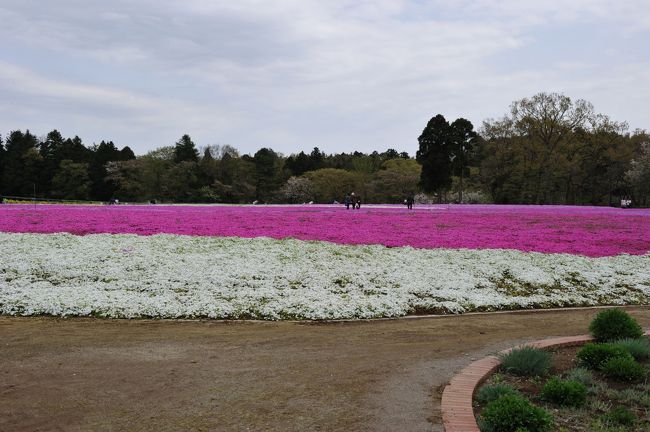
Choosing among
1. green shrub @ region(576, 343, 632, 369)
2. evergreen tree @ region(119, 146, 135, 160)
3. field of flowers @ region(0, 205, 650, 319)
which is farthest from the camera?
evergreen tree @ region(119, 146, 135, 160)

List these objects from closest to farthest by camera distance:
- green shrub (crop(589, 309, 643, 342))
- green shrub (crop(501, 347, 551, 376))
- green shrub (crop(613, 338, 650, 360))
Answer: green shrub (crop(501, 347, 551, 376)) → green shrub (crop(613, 338, 650, 360)) → green shrub (crop(589, 309, 643, 342))

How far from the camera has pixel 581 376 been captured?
590 centimetres

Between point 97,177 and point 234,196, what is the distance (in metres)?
23.9

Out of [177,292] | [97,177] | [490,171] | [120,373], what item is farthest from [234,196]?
[120,373]

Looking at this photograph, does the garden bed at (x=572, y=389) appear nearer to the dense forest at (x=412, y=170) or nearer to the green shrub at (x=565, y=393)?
the green shrub at (x=565, y=393)

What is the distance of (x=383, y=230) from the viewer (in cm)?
2184

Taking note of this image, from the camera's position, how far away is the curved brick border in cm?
472

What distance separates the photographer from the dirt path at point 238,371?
5.21 metres

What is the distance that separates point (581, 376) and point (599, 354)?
26.1 inches

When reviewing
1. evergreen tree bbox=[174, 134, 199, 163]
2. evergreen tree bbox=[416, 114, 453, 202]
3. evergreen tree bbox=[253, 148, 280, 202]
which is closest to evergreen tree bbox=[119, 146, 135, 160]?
evergreen tree bbox=[174, 134, 199, 163]

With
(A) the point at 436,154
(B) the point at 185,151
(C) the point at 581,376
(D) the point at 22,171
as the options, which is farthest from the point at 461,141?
(D) the point at 22,171

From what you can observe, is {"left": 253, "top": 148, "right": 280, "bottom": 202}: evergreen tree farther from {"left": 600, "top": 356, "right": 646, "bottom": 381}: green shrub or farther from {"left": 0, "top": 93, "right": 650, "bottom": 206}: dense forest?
{"left": 600, "top": 356, "right": 646, "bottom": 381}: green shrub

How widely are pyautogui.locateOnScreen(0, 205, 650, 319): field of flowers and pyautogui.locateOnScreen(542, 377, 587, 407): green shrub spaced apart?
541 cm

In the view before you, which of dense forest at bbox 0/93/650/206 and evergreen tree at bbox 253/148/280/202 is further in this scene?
evergreen tree at bbox 253/148/280/202
